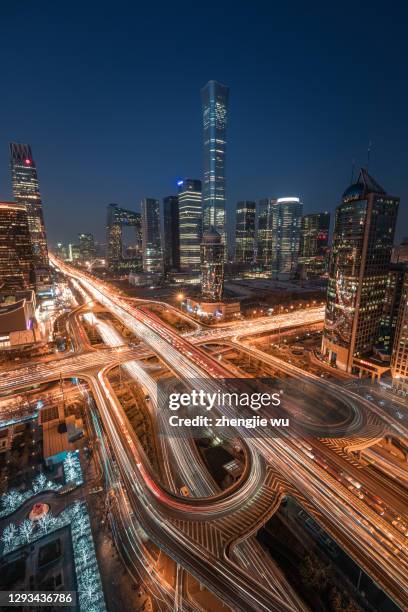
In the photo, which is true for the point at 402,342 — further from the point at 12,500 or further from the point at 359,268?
the point at 12,500

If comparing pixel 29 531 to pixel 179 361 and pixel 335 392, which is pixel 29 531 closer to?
pixel 179 361

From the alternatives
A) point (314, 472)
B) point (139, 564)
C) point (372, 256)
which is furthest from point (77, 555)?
point (372, 256)

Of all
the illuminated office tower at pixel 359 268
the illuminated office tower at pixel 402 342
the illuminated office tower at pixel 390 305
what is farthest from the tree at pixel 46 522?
the illuminated office tower at pixel 390 305

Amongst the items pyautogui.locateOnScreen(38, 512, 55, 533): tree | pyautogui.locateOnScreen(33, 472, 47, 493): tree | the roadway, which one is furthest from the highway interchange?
pyautogui.locateOnScreen(33, 472, 47, 493): tree

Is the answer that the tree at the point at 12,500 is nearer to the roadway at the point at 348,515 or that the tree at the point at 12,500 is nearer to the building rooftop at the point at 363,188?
the roadway at the point at 348,515
